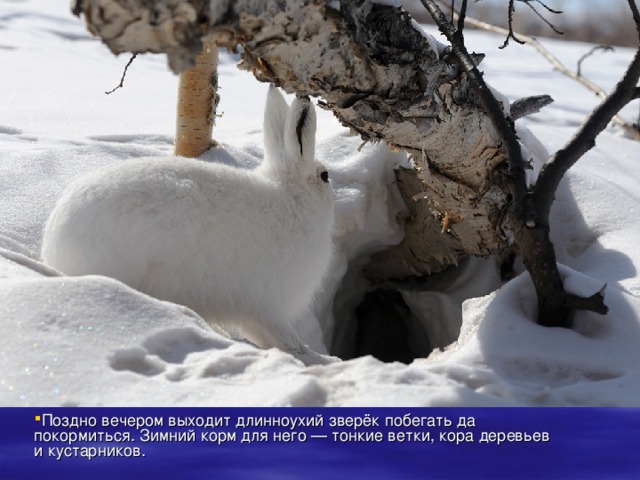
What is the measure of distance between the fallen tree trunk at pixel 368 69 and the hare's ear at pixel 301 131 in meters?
0.29

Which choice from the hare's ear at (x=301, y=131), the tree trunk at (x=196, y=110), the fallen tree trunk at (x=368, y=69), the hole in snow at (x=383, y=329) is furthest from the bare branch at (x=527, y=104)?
the hole in snow at (x=383, y=329)

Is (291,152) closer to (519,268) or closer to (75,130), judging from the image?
(519,268)

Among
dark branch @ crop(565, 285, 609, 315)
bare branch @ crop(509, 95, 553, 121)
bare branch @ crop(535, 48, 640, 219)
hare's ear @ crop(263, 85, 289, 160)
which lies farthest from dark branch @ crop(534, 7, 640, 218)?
hare's ear @ crop(263, 85, 289, 160)

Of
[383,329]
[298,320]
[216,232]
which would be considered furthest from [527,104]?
[383,329]

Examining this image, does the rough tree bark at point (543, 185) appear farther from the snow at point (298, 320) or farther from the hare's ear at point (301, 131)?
the hare's ear at point (301, 131)

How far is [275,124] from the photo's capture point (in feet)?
11.5

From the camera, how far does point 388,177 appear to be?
489 centimetres

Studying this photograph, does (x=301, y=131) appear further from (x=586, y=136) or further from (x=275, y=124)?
(x=586, y=136)

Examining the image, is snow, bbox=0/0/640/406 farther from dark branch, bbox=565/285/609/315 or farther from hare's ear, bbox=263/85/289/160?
hare's ear, bbox=263/85/289/160

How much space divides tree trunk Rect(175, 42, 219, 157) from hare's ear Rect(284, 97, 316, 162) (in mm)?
1330

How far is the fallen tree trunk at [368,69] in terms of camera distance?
2162mm

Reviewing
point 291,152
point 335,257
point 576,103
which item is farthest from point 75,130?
point 576,103

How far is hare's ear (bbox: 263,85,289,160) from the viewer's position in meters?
3.47

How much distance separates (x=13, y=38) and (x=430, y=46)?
624 centimetres
